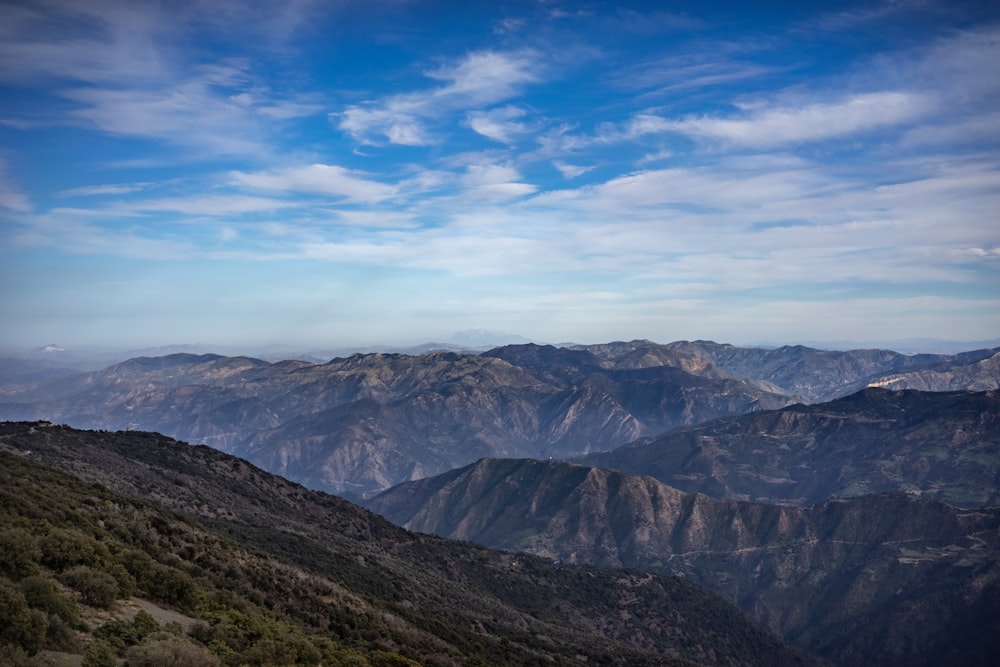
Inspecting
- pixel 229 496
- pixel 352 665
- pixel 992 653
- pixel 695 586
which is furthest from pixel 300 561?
pixel 992 653

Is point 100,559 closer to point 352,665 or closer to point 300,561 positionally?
point 352,665

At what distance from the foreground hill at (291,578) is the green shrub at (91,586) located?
21cm

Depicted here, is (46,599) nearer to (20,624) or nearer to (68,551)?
(20,624)

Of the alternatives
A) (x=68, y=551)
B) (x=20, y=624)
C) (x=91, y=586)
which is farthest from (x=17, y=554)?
(x=20, y=624)

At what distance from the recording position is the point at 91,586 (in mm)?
30062

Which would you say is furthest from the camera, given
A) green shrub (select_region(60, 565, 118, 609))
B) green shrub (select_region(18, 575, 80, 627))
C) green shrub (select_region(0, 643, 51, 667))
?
green shrub (select_region(60, 565, 118, 609))

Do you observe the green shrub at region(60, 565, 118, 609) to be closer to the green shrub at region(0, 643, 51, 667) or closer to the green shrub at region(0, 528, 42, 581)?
the green shrub at region(0, 528, 42, 581)

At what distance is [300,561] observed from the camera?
7981 centimetres

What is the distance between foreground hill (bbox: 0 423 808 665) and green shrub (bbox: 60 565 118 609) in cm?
21

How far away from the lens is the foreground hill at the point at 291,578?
3372 cm

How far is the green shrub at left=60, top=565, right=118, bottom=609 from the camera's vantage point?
29938mm

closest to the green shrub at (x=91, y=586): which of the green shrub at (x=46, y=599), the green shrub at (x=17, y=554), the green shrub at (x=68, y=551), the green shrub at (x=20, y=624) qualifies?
the green shrub at (x=68, y=551)

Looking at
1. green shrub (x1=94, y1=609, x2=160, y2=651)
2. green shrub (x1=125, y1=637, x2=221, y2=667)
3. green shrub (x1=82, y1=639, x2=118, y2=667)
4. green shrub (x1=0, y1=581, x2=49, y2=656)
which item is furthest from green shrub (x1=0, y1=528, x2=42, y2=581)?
green shrub (x1=125, y1=637, x2=221, y2=667)

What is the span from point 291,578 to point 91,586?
28.7 m
